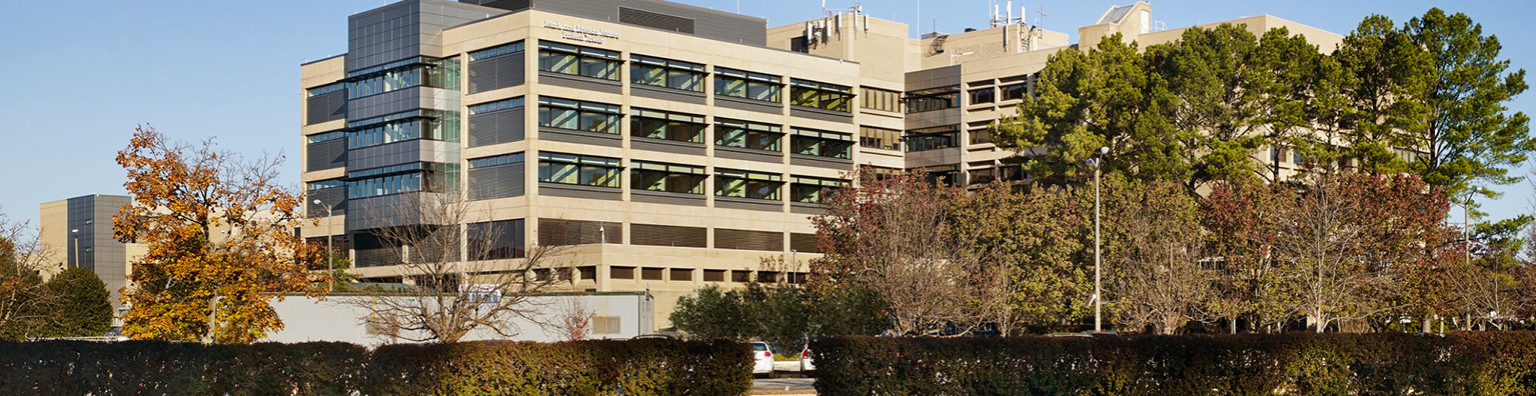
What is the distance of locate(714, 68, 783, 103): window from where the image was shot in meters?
87.5

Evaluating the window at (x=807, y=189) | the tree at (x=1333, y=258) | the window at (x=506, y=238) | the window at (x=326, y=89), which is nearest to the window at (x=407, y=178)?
the window at (x=506, y=238)

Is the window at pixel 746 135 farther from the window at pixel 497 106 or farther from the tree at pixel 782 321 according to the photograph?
the tree at pixel 782 321

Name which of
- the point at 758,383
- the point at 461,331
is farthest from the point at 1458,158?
the point at 461,331

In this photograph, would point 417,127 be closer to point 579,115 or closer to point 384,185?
point 384,185

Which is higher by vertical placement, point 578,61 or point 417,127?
point 578,61

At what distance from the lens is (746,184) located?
→ 89438 millimetres

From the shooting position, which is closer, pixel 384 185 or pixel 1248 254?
pixel 1248 254

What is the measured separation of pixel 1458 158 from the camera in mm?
64438

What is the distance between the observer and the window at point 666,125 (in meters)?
84.2

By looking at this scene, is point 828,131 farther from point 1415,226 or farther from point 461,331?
point 461,331

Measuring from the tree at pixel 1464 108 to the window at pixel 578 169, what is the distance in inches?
1529

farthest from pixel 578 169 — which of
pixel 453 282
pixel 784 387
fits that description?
pixel 784 387

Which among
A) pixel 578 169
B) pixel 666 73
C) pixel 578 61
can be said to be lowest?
pixel 578 169

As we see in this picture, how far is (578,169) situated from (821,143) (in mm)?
17059
